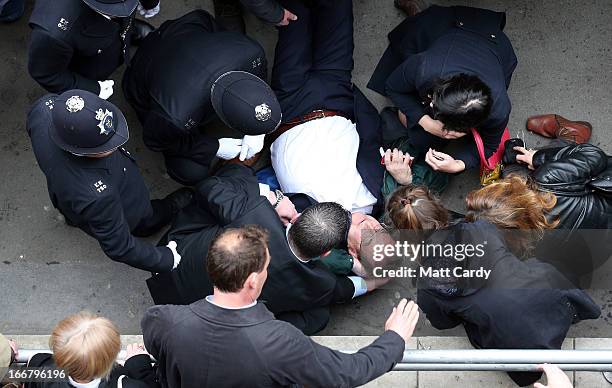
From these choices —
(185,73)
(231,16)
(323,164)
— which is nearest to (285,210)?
(323,164)

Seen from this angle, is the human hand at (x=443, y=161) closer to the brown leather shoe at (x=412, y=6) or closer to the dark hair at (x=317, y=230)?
the dark hair at (x=317, y=230)

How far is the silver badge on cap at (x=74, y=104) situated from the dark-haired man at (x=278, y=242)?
32.3 inches

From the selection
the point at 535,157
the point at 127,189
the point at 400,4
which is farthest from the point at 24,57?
the point at 535,157

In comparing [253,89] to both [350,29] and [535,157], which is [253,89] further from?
[535,157]

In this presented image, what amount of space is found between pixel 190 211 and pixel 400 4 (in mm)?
1743

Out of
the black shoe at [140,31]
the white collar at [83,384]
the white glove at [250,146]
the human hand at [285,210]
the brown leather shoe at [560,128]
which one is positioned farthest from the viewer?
the black shoe at [140,31]

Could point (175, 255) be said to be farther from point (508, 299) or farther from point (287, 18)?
point (508, 299)

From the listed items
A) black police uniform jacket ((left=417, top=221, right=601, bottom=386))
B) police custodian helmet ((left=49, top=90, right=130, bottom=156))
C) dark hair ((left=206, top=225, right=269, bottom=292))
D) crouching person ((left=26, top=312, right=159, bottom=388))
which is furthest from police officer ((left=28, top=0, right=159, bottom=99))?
black police uniform jacket ((left=417, top=221, right=601, bottom=386))

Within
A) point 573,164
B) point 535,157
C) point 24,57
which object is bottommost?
point 24,57

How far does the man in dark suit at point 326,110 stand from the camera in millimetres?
3896

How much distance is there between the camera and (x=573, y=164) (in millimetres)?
3307

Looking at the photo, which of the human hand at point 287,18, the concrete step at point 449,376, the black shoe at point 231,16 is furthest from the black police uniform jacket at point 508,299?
the black shoe at point 231,16

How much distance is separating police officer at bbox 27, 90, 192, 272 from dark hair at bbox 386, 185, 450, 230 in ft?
3.74

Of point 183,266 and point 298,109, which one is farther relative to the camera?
point 298,109
